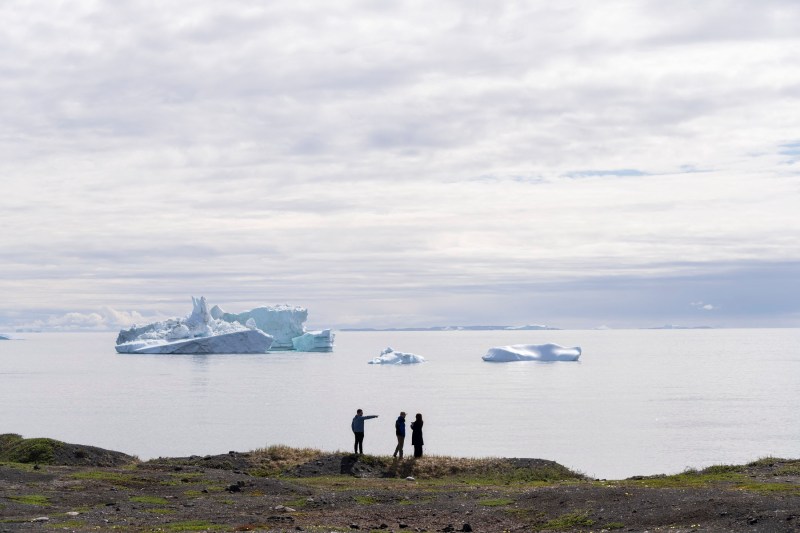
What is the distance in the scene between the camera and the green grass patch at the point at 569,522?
2006 centimetres

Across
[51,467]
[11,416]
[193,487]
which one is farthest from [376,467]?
[11,416]

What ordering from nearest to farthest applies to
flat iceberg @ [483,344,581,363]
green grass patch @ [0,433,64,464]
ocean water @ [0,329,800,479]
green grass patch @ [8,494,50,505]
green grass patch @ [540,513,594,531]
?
green grass patch @ [540,513,594,531] → green grass patch @ [8,494,50,505] → green grass patch @ [0,433,64,464] → ocean water @ [0,329,800,479] → flat iceberg @ [483,344,581,363]

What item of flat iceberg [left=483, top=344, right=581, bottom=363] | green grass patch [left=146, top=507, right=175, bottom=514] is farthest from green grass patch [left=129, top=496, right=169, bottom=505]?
flat iceberg [left=483, top=344, right=581, bottom=363]

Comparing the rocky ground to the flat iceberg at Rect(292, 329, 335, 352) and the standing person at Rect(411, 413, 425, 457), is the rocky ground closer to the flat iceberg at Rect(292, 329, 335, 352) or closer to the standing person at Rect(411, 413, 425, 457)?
the standing person at Rect(411, 413, 425, 457)

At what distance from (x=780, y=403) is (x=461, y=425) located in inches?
1641

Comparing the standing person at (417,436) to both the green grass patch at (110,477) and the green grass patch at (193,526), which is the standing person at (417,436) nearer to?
the green grass patch at (110,477)

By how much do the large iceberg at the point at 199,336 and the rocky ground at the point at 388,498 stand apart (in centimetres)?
11294

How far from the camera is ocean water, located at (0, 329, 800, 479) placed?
5869 cm

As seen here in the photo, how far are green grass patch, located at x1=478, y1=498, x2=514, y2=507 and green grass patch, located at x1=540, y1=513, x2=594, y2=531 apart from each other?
2.89 meters

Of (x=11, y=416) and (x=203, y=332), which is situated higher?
(x=203, y=332)

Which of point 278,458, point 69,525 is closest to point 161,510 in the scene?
point 69,525

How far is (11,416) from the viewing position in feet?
262

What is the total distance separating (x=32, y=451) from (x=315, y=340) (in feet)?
438

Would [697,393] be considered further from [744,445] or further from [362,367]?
[362,367]
